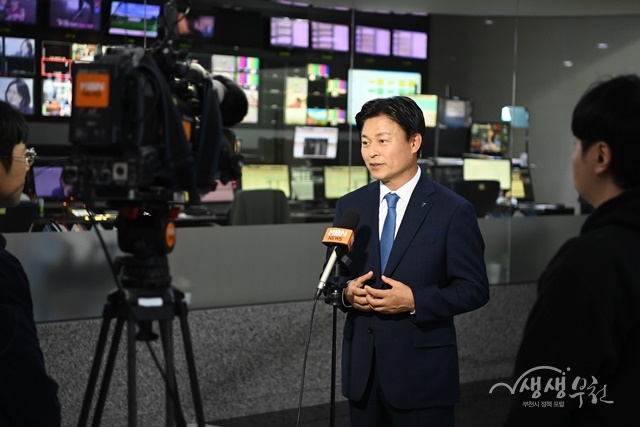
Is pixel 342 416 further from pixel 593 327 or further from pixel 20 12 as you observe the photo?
pixel 593 327

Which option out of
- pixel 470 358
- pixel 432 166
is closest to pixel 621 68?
pixel 432 166

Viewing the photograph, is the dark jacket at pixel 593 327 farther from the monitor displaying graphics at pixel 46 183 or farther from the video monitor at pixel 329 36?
the video monitor at pixel 329 36

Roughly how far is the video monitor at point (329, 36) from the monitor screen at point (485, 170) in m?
1.36

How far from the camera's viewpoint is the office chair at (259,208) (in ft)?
18.0

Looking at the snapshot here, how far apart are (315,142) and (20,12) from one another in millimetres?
1938

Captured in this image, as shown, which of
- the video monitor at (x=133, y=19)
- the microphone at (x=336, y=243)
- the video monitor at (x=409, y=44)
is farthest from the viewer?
the video monitor at (x=409, y=44)

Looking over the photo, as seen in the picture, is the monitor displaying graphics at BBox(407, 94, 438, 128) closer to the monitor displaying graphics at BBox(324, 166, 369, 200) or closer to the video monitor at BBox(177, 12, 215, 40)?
the monitor displaying graphics at BBox(324, 166, 369, 200)

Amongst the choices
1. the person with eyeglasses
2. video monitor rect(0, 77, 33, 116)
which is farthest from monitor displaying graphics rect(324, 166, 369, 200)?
the person with eyeglasses

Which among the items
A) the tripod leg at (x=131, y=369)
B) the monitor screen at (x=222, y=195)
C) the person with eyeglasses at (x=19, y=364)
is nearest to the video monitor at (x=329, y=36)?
the monitor screen at (x=222, y=195)

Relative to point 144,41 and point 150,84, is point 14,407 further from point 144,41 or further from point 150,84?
point 144,41

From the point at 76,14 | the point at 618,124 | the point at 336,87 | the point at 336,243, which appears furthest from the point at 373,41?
the point at 618,124

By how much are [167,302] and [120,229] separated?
23 centimetres

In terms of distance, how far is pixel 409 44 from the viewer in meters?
6.23

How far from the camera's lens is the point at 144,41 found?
4965 mm
